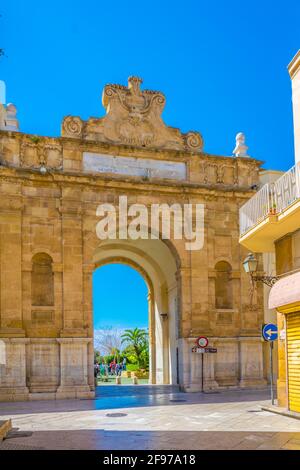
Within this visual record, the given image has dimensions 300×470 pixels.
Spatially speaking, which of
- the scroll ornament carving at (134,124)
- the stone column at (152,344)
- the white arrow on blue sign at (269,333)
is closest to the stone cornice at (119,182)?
the scroll ornament carving at (134,124)

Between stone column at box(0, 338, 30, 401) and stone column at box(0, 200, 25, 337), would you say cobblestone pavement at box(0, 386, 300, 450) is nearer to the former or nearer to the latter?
stone column at box(0, 338, 30, 401)

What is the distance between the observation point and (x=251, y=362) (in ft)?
72.2

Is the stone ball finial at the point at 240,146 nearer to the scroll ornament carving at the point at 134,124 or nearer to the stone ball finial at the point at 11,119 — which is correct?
the scroll ornament carving at the point at 134,124

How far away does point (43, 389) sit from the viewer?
63.7ft

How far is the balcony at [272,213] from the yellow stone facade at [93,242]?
21.6 ft

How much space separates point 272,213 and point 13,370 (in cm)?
1028

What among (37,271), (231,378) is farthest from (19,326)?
(231,378)

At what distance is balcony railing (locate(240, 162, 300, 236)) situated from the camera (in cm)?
1297

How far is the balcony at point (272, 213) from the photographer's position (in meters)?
13.0

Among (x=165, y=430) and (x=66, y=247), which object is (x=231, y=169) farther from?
(x=165, y=430)

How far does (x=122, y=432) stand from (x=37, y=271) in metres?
10.2

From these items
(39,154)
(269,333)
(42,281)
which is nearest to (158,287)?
(42,281)

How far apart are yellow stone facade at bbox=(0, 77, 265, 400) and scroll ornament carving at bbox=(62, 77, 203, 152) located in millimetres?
40

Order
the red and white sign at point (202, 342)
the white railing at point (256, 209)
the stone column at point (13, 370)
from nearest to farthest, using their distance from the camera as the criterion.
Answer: the white railing at point (256, 209) < the stone column at point (13, 370) < the red and white sign at point (202, 342)
